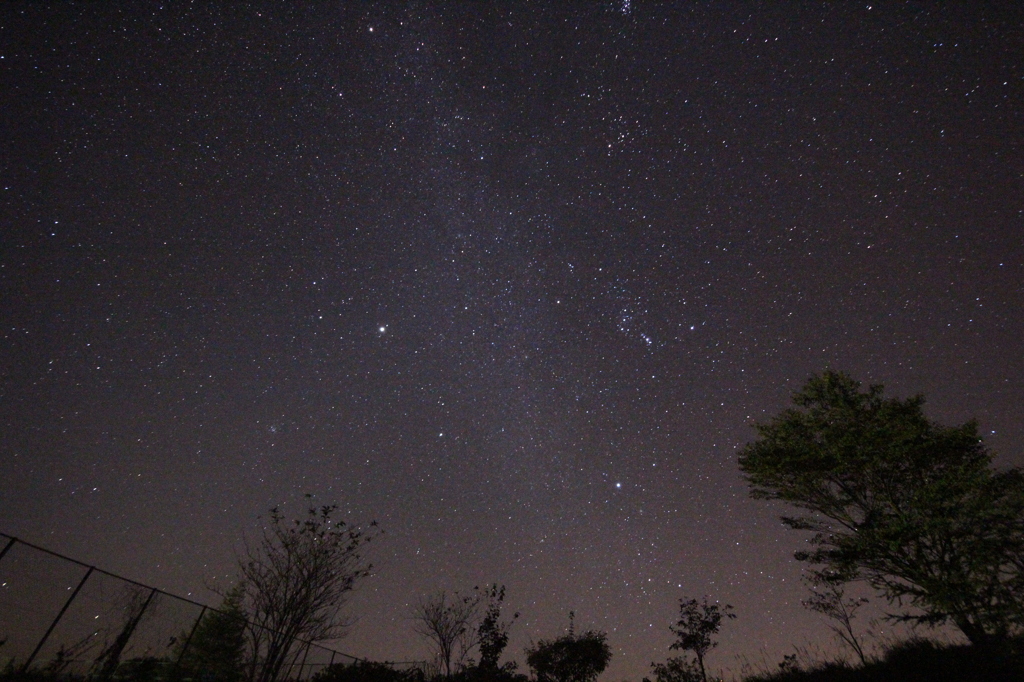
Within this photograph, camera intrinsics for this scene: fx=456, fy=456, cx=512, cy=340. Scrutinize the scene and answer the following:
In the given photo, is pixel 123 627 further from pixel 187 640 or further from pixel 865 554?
pixel 865 554

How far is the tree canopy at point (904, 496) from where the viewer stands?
11.1m

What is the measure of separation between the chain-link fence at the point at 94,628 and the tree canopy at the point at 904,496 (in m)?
18.4

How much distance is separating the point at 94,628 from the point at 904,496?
21.6m

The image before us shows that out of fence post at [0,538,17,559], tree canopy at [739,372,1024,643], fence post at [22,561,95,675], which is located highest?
tree canopy at [739,372,1024,643]

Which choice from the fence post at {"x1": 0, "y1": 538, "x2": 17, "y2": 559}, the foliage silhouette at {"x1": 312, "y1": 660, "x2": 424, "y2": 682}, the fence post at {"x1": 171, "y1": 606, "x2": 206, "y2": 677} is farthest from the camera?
the foliage silhouette at {"x1": 312, "y1": 660, "x2": 424, "y2": 682}

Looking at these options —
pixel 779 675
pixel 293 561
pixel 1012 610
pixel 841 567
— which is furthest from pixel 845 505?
pixel 293 561

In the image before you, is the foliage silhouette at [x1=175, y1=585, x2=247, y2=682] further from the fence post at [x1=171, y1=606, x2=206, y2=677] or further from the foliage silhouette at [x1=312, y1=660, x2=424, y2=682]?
the foliage silhouette at [x1=312, y1=660, x2=424, y2=682]

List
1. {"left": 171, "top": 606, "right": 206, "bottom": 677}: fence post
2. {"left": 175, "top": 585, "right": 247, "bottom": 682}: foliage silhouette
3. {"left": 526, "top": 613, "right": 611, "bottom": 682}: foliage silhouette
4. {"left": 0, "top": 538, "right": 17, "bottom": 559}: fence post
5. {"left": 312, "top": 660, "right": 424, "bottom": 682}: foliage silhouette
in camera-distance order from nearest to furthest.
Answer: {"left": 0, "top": 538, "right": 17, "bottom": 559}: fence post, {"left": 171, "top": 606, "right": 206, "bottom": 677}: fence post, {"left": 175, "top": 585, "right": 247, "bottom": 682}: foliage silhouette, {"left": 312, "top": 660, "right": 424, "bottom": 682}: foliage silhouette, {"left": 526, "top": 613, "right": 611, "bottom": 682}: foliage silhouette

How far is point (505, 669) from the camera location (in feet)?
79.4

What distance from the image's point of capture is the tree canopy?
36.4 feet

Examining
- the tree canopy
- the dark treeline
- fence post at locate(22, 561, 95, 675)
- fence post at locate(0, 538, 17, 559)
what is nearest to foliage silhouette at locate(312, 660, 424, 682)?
the dark treeline

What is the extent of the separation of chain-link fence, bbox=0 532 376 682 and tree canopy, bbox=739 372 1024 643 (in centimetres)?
1845

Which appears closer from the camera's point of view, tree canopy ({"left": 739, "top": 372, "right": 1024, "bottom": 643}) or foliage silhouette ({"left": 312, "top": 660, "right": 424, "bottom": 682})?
tree canopy ({"left": 739, "top": 372, "right": 1024, "bottom": 643})

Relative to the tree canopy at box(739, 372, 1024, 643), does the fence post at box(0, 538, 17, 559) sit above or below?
below
